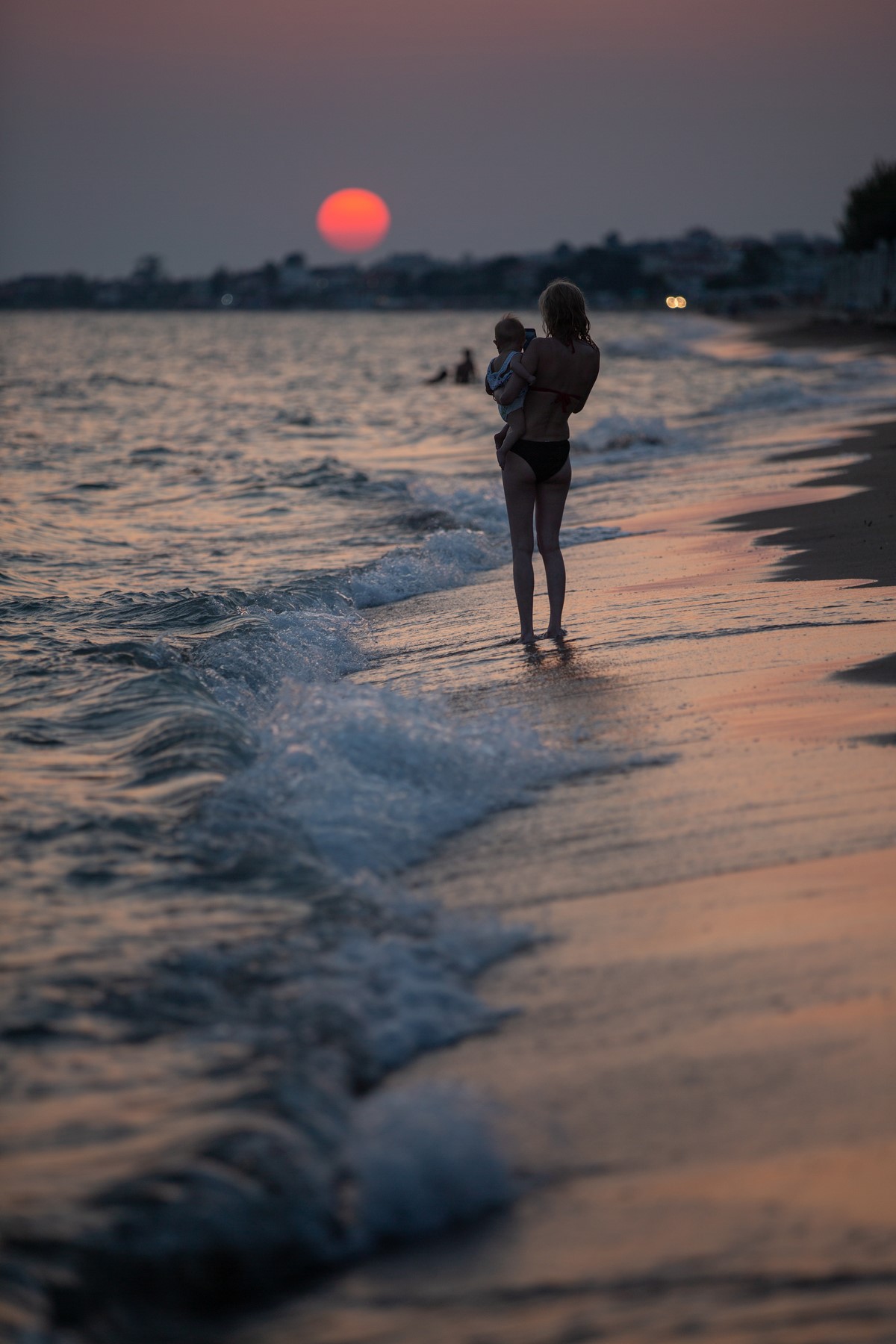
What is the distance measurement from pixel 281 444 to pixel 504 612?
48.0ft

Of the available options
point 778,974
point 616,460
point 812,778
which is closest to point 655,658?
point 812,778

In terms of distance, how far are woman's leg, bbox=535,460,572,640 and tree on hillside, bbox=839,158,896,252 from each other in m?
73.2

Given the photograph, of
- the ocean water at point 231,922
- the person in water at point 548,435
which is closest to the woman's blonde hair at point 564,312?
the person in water at point 548,435

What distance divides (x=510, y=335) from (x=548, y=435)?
51 centimetres

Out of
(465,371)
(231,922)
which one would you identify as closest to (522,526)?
(231,922)

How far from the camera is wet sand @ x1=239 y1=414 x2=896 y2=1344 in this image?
1.90 meters

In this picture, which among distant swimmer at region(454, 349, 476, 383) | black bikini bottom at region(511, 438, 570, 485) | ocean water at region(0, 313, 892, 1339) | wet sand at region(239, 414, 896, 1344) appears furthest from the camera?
distant swimmer at region(454, 349, 476, 383)

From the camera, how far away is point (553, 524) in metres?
6.25

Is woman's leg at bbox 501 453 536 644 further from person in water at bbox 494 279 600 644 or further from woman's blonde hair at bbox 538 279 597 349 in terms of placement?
woman's blonde hair at bbox 538 279 597 349

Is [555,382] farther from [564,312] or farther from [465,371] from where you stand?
[465,371]

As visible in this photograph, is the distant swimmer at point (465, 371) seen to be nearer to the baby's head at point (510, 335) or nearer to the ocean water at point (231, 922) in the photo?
the ocean water at point (231, 922)

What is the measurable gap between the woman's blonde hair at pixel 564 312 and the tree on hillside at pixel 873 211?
73201mm

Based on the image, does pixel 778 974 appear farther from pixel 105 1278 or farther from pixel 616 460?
pixel 616 460

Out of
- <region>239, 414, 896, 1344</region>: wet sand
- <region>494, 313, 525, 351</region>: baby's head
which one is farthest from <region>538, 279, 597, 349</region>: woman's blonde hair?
<region>239, 414, 896, 1344</region>: wet sand
